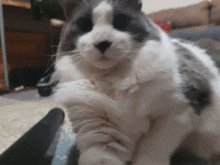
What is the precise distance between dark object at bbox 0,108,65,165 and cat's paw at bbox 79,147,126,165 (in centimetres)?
14

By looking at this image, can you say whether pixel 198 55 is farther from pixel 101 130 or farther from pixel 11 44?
pixel 11 44

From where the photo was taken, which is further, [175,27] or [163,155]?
[175,27]

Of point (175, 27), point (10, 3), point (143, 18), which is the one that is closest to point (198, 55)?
point (143, 18)

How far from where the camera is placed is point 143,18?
59cm

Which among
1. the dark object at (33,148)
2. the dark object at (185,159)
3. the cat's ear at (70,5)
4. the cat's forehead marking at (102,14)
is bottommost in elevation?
the dark object at (33,148)

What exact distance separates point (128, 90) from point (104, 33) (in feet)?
0.56

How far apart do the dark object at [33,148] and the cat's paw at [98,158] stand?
0.14m

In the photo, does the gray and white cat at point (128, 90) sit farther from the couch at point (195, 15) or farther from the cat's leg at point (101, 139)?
the couch at point (195, 15)

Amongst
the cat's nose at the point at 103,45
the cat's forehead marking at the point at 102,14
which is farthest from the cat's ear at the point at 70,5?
the cat's nose at the point at 103,45

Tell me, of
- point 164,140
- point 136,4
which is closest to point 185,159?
point 164,140

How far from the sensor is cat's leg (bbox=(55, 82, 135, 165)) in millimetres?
525

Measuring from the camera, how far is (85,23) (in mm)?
551

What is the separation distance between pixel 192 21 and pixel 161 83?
1631 mm

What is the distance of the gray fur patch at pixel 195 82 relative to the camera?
21.5 inches
